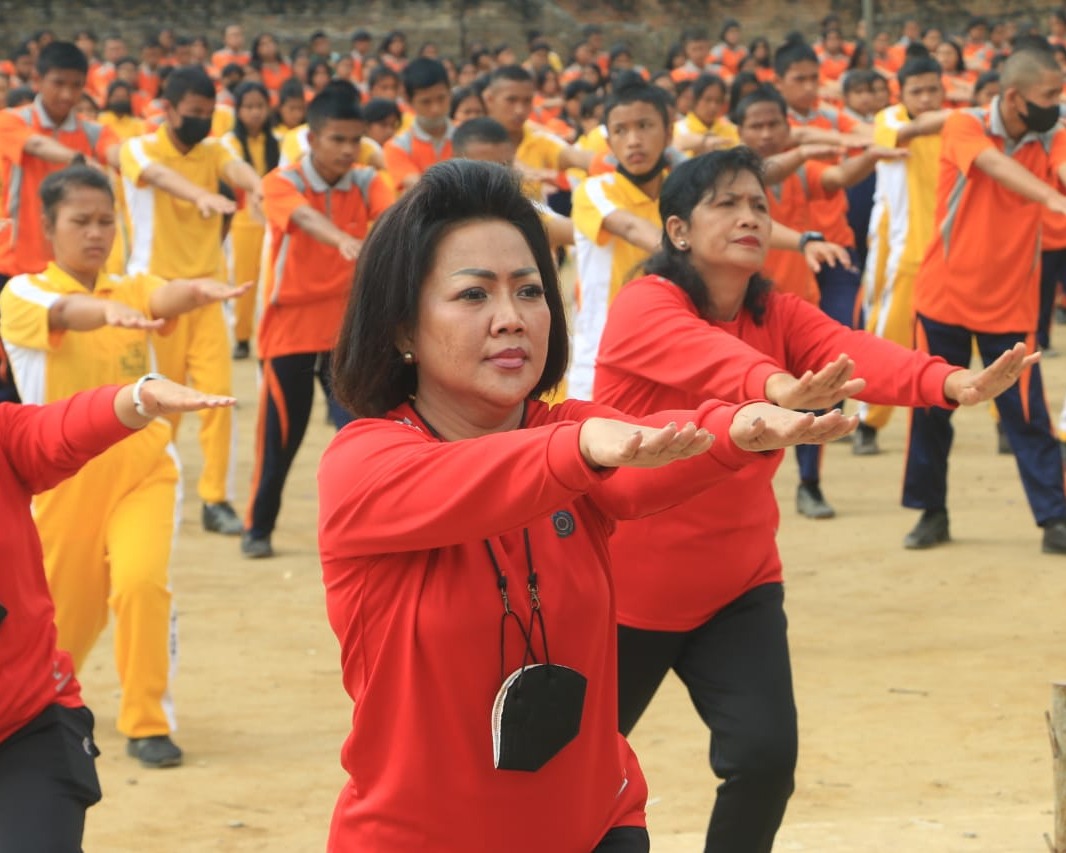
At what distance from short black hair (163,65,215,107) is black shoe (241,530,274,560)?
2.61 meters

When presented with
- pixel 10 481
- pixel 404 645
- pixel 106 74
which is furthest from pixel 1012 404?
pixel 106 74

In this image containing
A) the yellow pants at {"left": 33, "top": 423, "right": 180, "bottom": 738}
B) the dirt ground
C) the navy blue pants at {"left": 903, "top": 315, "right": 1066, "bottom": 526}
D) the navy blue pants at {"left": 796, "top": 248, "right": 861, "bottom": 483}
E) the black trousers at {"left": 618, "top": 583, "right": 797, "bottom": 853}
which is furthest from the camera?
the navy blue pants at {"left": 796, "top": 248, "right": 861, "bottom": 483}

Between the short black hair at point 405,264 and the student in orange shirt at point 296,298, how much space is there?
5605mm

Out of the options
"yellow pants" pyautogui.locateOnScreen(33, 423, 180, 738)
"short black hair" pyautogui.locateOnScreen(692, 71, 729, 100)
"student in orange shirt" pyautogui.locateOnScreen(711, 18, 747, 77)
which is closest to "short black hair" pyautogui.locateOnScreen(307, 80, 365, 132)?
"yellow pants" pyautogui.locateOnScreen(33, 423, 180, 738)

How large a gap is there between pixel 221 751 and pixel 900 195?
615cm

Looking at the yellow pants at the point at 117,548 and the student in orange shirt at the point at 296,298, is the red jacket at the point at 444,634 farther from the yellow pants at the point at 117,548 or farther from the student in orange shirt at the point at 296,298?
the student in orange shirt at the point at 296,298

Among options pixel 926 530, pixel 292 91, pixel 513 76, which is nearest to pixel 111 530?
pixel 926 530

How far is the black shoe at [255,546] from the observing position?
28.3ft

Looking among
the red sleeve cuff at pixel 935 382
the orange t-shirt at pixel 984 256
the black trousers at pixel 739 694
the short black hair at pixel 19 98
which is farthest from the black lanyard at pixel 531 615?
the short black hair at pixel 19 98

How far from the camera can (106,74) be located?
23.3m

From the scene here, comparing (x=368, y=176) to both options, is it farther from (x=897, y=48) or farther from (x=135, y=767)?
(x=897, y=48)

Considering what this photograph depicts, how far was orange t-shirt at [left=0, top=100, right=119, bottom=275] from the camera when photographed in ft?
29.8

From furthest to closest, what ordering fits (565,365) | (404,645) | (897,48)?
(897,48) < (565,365) < (404,645)

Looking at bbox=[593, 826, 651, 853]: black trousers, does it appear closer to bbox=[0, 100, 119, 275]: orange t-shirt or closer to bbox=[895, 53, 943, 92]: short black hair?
bbox=[0, 100, 119, 275]: orange t-shirt
